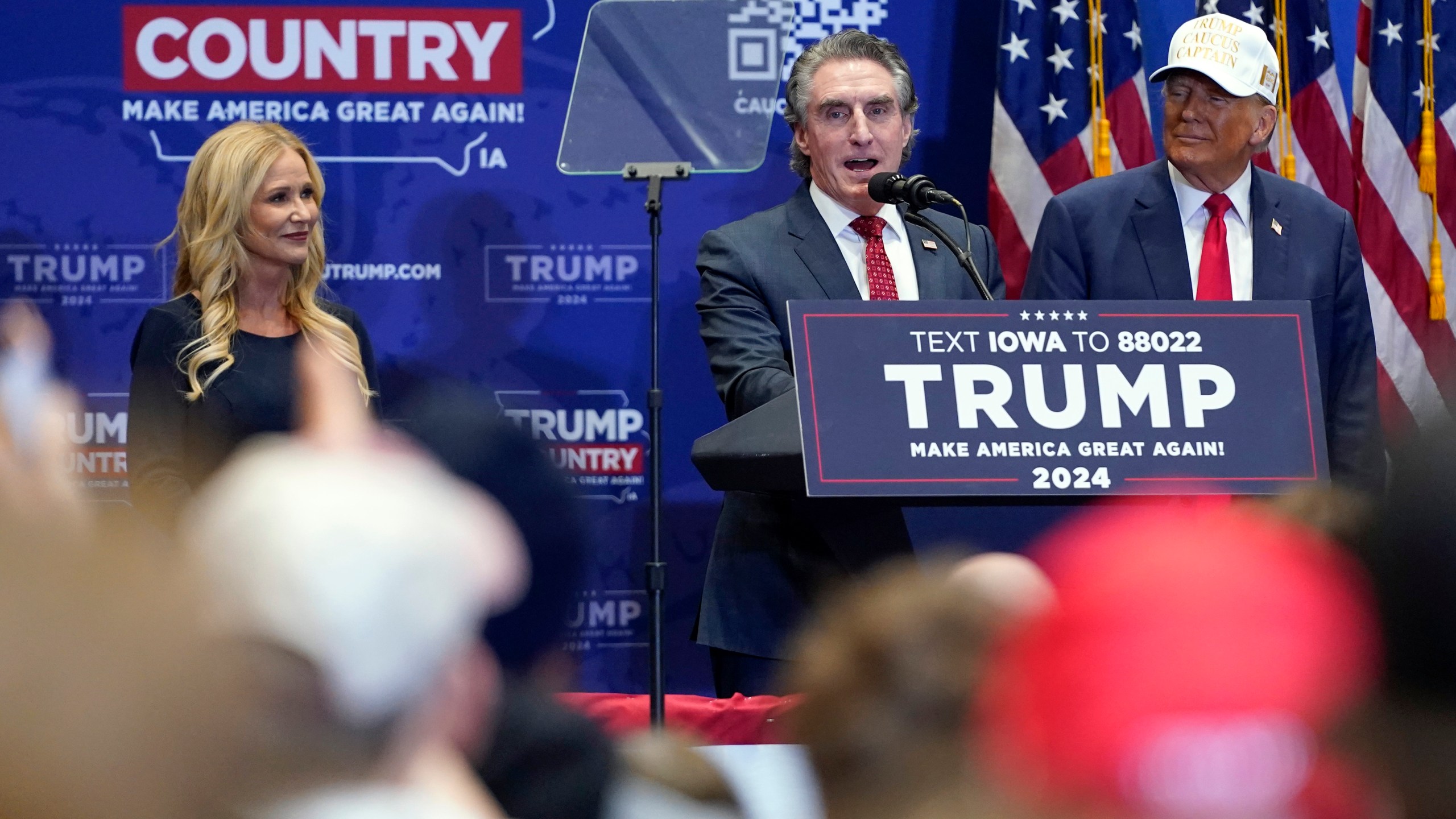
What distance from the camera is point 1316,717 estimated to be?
509mm

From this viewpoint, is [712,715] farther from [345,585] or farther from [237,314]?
[345,585]

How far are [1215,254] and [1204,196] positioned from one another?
0.13m

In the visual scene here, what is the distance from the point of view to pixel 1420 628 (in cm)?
57

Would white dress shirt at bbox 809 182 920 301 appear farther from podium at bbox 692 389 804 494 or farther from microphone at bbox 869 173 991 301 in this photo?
podium at bbox 692 389 804 494

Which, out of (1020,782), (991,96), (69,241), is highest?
(991,96)

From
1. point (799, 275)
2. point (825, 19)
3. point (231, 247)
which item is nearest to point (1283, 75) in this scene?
point (825, 19)

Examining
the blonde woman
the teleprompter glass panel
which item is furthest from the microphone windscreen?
the teleprompter glass panel

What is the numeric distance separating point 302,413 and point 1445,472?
47cm

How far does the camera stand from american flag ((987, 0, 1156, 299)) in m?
4.16

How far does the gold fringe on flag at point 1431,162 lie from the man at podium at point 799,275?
1785 millimetres

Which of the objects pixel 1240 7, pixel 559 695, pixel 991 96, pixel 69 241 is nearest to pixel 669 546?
pixel 991 96

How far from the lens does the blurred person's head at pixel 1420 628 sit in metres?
0.56

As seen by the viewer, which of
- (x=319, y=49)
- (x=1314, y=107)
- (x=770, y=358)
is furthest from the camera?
(x=1314, y=107)

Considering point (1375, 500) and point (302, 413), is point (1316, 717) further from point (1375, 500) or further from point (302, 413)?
point (302, 413)
